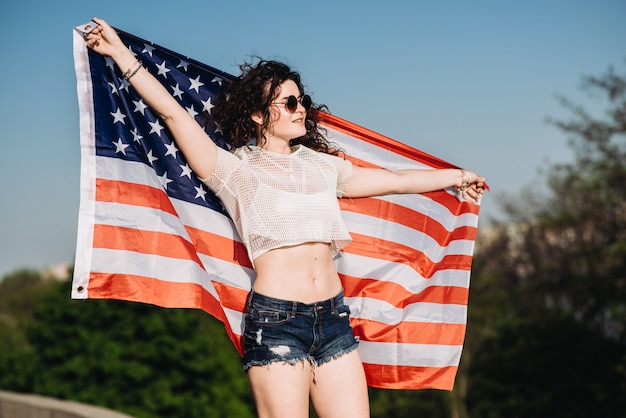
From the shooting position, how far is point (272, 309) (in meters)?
3.56

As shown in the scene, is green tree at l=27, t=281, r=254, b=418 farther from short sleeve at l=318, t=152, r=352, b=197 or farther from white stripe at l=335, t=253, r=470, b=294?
short sleeve at l=318, t=152, r=352, b=197

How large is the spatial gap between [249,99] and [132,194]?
2.77 feet

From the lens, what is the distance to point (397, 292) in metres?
4.78

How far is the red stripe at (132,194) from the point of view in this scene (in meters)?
4.08

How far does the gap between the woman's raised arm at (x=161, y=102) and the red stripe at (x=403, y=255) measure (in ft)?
4.39

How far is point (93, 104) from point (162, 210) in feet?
2.26

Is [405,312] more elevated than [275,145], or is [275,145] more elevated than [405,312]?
[275,145]

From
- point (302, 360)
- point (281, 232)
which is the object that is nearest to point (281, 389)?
point (302, 360)

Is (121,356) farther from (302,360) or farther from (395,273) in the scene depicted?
(302,360)

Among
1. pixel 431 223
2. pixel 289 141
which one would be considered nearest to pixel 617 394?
pixel 431 223

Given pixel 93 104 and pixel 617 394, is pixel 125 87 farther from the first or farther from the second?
pixel 617 394

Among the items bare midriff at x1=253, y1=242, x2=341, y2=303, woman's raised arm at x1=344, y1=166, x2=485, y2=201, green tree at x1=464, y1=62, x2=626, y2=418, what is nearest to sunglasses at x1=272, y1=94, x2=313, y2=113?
woman's raised arm at x1=344, y1=166, x2=485, y2=201

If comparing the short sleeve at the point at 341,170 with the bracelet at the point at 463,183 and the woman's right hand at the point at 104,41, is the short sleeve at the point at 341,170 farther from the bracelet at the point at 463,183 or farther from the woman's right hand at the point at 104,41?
the woman's right hand at the point at 104,41

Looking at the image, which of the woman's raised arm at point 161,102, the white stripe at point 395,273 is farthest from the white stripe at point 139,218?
the white stripe at point 395,273
